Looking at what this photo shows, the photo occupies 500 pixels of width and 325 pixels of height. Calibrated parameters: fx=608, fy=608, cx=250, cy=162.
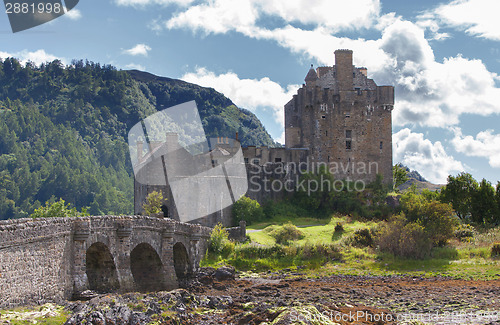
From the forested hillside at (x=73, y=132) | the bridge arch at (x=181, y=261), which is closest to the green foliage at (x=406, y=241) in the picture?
the bridge arch at (x=181, y=261)

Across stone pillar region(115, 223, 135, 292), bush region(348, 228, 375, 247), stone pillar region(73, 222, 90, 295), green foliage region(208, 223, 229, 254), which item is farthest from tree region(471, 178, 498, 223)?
Answer: stone pillar region(73, 222, 90, 295)

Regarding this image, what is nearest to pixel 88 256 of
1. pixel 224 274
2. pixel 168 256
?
pixel 168 256

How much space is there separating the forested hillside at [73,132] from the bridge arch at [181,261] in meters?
79.6

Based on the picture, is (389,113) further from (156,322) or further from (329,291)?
(156,322)

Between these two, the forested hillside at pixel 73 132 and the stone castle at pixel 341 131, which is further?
the forested hillside at pixel 73 132

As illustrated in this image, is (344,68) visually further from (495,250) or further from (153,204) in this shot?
(153,204)

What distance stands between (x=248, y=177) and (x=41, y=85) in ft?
485

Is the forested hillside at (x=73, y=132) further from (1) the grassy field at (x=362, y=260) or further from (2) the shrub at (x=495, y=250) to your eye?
(2) the shrub at (x=495, y=250)

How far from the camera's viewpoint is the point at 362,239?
4856 cm

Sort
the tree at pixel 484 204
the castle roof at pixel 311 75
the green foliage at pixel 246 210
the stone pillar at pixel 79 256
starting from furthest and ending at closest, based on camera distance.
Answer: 1. the castle roof at pixel 311 75
2. the tree at pixel 484 204
3. the green foliage at pixel 246 210
4. the stone pillar at pixel 79 256

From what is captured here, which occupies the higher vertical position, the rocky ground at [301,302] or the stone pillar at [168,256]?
the stone pillar at [168,256]

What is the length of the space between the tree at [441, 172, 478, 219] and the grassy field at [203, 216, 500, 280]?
22.0 ft

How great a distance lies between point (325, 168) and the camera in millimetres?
63062

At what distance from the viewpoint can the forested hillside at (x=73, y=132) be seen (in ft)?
425
